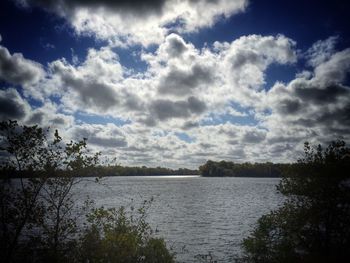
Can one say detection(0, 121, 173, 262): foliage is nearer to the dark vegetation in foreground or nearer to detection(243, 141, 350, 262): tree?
the dark vegetation in foreground

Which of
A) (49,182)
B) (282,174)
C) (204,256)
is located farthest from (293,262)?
(49,182)

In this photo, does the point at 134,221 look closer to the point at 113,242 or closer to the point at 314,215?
the point at 113,242

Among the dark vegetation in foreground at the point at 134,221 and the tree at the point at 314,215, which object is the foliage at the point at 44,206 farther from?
the tree at the point at 314,215

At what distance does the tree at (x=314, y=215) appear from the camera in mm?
26875

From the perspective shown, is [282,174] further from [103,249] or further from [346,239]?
[103,249]

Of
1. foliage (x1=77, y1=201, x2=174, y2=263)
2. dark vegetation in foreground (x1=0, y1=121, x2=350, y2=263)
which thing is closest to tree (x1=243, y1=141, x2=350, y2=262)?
dark vegetation in foreground (x1=0, y1=121, x2=350, y2=263)

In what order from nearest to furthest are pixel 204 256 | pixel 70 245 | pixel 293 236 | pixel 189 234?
1. pixel 70 245
2. pixel 293 236
3. pixel 204 256
4. pixel 189 234

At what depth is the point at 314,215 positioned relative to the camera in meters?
27.1

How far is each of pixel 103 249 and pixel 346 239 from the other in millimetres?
23571

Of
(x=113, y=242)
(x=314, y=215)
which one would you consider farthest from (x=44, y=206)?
(x=314, y=215)

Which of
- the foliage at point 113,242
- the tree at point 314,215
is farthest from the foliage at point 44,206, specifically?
the tree at point 314,215

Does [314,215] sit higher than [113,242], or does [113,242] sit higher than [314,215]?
[314,215]

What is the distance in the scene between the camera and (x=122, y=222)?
24.2 metres

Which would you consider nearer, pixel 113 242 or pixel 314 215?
pixel 113 242
